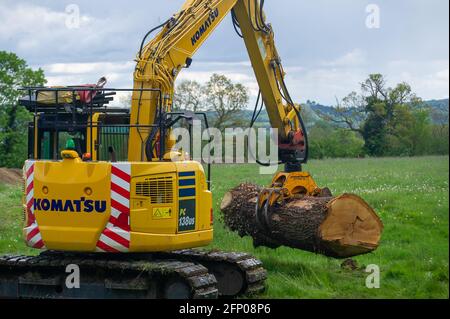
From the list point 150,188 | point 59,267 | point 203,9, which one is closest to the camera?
point 150,188

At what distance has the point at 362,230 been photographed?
12.2 m

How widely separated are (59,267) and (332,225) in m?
4.01

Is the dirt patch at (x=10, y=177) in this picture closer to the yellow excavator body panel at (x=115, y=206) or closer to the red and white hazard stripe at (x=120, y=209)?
the yellow excavator body panel at (x=115, y=206)

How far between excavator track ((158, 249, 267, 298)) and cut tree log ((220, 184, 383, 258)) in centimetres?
120

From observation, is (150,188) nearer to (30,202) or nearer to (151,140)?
(151,140)

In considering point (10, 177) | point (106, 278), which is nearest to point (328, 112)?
point (10, 177)

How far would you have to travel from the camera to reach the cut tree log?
11.9 m

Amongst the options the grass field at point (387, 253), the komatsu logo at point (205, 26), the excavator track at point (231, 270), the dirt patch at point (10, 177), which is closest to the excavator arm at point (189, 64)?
the komatsu logo at point (205, 26)

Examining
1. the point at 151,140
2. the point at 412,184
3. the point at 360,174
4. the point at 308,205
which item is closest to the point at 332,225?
the point at 308,205

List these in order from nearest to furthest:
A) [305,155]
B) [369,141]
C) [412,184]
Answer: [305,155], [412,184], [369,141]

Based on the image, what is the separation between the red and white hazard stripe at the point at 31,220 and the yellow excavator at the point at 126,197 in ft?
0.04

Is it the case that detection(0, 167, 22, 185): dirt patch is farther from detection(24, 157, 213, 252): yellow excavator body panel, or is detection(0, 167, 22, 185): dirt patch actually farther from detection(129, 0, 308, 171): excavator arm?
detection(24, 157, 213, 252): yellow excavator body panel

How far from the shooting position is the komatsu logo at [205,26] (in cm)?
1157

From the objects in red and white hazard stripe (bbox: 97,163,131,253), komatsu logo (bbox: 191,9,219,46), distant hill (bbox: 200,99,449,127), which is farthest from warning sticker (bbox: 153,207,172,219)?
distant hill (bbox: 200,99,449,127)
